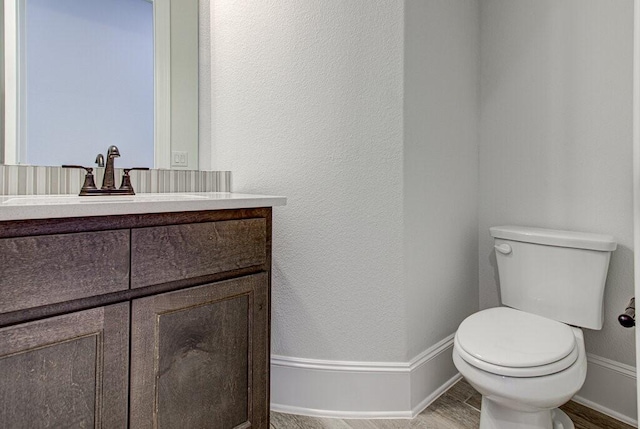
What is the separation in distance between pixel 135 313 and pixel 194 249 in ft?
0.73

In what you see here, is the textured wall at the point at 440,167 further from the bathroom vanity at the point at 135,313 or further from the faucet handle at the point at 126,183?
the faucet handle at the point at 126,183

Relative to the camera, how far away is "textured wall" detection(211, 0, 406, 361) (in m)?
1.48

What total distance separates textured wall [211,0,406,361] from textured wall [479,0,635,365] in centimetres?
73

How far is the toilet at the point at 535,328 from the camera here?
45.0 inches

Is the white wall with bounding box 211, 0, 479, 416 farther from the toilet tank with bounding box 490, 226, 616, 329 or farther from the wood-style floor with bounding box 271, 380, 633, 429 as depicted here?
the toilet tank with bounding box 490, 226, 616, 329

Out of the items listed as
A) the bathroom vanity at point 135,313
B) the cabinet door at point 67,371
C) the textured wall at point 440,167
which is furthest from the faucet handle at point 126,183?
the textured wall at point 440,167

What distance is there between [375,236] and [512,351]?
61 cm

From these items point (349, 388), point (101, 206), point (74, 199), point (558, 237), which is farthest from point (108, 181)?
point (558, 237)

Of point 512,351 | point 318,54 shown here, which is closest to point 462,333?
point 512,351

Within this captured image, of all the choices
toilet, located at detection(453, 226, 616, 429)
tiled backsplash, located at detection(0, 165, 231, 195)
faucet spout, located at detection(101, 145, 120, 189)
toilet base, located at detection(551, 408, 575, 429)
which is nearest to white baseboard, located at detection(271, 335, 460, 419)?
toilet, located at detection(453, 226, 616, 429)

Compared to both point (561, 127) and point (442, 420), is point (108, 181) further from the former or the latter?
point (561, 127)

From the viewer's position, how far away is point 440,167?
1687 mm

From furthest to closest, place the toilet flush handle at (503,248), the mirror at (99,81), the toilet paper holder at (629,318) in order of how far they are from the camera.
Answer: the toilet flush handle at (503,248) → the mirror at (99,81) → the toilet paper holder at (629,318)

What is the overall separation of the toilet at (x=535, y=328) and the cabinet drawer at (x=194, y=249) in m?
0.81
